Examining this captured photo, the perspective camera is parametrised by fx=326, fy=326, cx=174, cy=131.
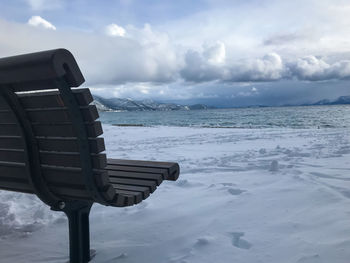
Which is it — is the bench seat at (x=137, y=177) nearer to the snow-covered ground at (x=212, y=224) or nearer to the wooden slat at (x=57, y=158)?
the wooden slat at (x=57, y=158)

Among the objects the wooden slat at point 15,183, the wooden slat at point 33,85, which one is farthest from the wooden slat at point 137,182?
the wooden slat at point 33,85

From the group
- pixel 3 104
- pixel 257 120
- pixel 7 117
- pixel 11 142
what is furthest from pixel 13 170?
pixel 257 120

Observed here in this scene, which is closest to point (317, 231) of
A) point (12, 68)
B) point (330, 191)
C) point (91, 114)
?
point (330, 191)

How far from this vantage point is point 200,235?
2873 mm

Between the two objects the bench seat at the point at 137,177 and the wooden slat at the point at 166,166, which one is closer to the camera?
the bench seat at the point at 137,177

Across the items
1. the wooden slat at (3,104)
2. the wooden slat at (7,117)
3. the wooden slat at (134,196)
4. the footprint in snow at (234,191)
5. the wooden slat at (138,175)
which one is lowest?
the footprint in snow at (234,191)

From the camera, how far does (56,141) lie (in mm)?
1945

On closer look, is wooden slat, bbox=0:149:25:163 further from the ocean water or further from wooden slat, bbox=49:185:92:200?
the ocean water

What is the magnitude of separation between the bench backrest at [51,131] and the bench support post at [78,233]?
0.69 feet

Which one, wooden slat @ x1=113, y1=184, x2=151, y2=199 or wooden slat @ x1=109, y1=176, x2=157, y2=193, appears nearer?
wooden slat @ x1=113, y1=184, x2=151, y2=199

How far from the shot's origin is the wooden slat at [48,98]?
1719 millimetres

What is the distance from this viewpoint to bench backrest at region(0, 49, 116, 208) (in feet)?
5.41

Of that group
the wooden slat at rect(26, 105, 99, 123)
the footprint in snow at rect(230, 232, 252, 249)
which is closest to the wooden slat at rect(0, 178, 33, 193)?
the wooden slat at rect(26, 105, 99, 123)

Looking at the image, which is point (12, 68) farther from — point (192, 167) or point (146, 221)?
point (192, 167)
